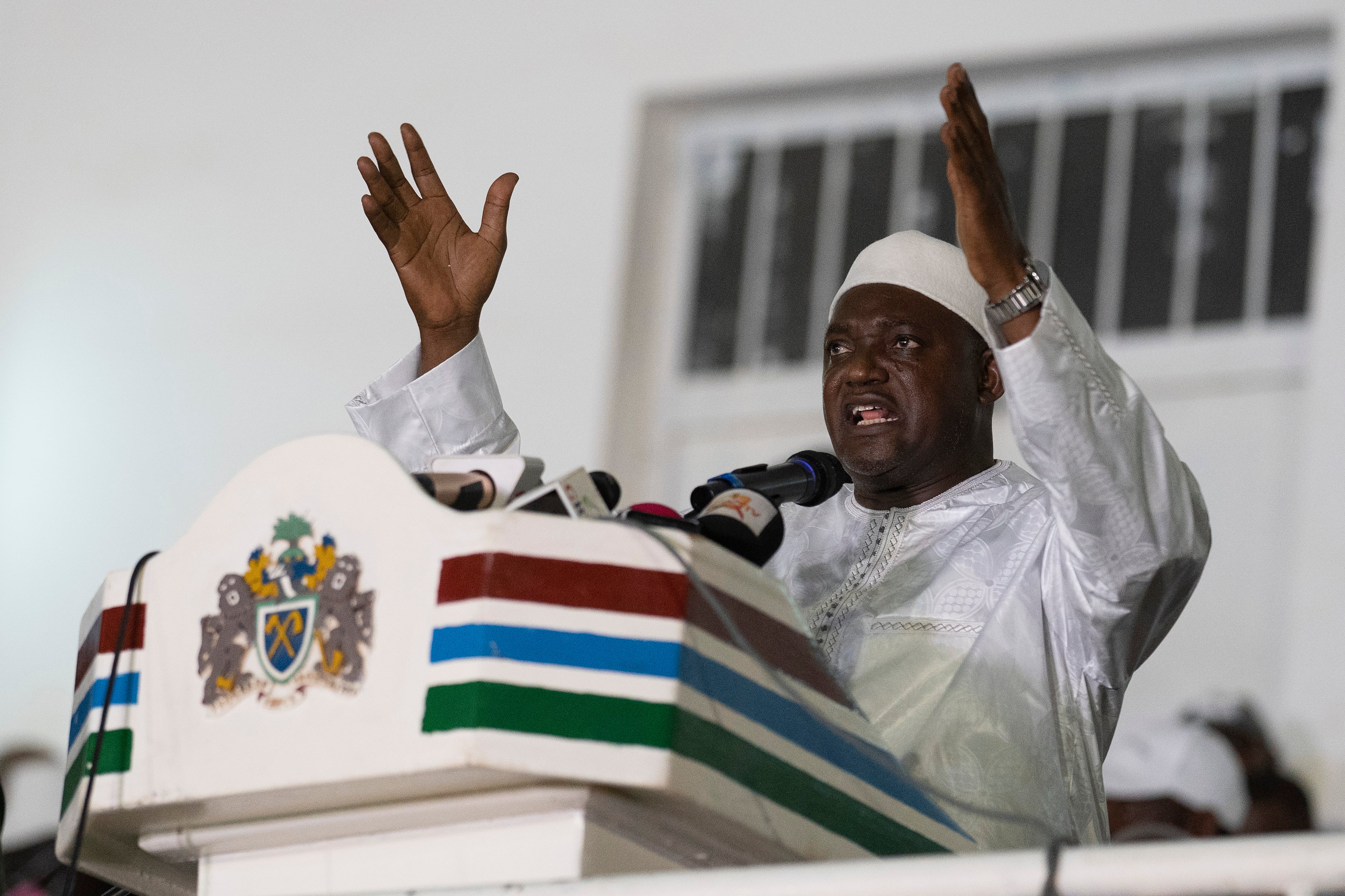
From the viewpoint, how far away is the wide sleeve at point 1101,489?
201 centimetres

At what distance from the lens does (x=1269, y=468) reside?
210 inches

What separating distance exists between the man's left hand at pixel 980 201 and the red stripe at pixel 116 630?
955mm

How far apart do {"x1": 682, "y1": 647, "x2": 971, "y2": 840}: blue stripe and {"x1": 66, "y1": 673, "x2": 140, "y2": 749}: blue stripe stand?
0.55 metres

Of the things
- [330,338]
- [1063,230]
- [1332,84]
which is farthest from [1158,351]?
[330,338]

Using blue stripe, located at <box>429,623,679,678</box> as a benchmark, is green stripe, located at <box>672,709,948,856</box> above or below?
below

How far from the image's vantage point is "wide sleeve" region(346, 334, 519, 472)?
2.54 meters

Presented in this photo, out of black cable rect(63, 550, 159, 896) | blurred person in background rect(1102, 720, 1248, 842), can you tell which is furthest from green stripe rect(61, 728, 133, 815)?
blurred person in background rect(1102, 720, 1248, 842)

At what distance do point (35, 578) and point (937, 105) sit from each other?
368 centimetres

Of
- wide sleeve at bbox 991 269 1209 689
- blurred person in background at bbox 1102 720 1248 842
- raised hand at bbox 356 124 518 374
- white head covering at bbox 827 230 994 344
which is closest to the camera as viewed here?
wide sleeve at bbox 991 269 1209 689

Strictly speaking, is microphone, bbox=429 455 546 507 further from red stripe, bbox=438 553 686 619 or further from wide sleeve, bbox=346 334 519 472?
wide sleeve, bbox=346 334 519 472

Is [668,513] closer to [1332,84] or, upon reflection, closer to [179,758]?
[179,758]

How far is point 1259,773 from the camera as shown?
14.4ft

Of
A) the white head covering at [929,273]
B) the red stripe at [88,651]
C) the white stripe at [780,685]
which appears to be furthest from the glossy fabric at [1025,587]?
the red stripe at [88,651]

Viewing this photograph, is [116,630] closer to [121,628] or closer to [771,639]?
[121,628]
